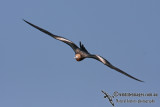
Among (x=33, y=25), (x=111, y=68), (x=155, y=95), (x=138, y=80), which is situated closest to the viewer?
(x=138, y=80)

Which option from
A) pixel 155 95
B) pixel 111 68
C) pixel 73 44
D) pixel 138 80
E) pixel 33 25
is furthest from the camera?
pixel 33 25

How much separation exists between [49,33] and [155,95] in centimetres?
1221

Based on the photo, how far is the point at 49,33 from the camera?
40406 mm

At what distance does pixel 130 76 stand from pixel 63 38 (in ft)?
33.0

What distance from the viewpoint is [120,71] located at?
3281 cm

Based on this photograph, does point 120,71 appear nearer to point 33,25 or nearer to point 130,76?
point 130,76

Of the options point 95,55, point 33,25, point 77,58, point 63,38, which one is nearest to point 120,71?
point 95,55

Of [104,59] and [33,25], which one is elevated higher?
[33,25]

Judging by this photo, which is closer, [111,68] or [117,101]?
[111,68]

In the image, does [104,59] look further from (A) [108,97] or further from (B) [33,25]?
(B) [33,25]

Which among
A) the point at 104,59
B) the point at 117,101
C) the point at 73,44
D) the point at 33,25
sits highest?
the point at 33,25

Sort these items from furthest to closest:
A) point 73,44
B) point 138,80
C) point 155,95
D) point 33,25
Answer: point 33,25, point 73,44, point 155,95, point 138,80

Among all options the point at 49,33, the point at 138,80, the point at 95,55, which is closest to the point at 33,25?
the point at 49,33

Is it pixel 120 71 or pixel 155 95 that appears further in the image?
pixel 155 95
